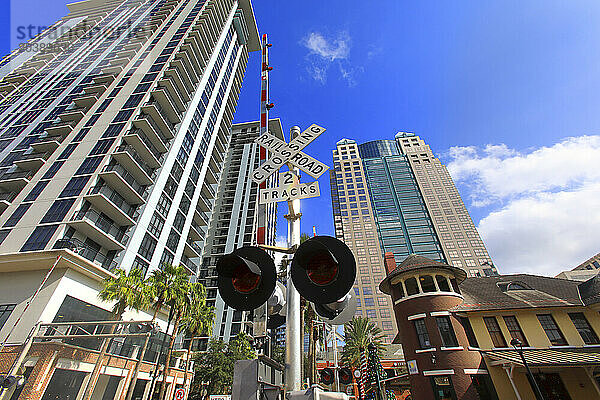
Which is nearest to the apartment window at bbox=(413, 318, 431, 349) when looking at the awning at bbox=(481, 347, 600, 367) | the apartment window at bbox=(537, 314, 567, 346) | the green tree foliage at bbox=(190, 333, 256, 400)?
the awning at bbox=(481, 347, 600, 367)

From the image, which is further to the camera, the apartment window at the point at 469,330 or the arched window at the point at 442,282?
the arched window at the point at 442,282

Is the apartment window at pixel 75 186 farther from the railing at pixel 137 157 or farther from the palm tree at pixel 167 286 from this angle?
the palm tree at pixel 167 286

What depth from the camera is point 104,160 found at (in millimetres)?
36000

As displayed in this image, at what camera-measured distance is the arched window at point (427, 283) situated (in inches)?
939

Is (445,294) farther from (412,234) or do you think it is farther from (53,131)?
(412,234)

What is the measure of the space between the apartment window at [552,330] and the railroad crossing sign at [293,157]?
2749 cm

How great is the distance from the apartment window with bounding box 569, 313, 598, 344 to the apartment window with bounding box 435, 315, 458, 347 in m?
9.06

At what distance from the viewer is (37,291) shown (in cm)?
2477

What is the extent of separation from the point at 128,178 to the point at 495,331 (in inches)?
1716

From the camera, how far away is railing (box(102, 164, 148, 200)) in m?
36.2

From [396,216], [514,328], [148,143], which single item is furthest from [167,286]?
[396,216]

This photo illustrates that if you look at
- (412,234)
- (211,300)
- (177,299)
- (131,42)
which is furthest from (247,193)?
(412,234)

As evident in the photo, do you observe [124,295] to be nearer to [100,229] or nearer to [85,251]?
[85,251]

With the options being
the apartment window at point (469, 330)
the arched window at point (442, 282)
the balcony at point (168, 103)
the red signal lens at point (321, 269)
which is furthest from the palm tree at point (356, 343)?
the balcony at point (168, 103)
